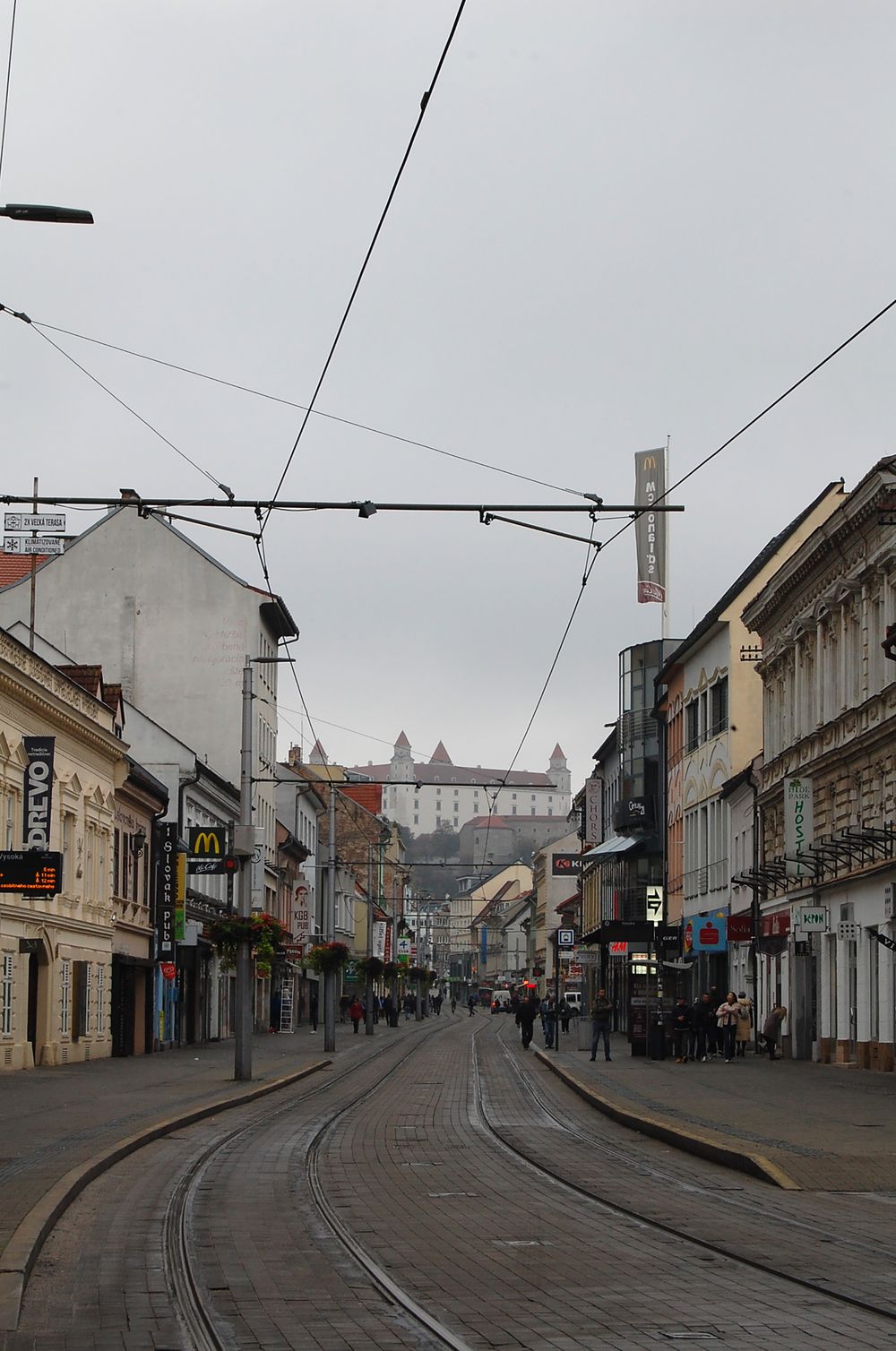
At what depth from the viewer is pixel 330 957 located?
188 ft

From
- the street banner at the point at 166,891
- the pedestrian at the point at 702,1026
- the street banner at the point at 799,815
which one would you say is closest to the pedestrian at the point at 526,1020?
the street banner at the point at 166,891

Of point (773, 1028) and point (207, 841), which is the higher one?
point (207, 841)

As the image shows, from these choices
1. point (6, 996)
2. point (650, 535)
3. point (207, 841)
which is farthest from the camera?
point (650, 535)

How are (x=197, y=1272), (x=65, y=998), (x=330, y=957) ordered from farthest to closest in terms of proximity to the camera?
(x=330, y=957) → (x=65, y=998) → (x=197, y=1272)

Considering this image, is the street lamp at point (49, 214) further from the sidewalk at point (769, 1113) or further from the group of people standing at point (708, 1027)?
the group of people standing at point (708, 1027)

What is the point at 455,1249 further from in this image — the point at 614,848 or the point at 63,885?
the point at 614,848

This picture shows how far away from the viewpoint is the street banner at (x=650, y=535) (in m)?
64.8

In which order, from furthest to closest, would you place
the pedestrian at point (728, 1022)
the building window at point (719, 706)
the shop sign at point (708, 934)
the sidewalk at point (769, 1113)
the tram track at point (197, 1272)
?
the building window at point (719, 706) < the shop sign at point (708, 934) < the pedestrian at point (728, 1022) < the sidewalk at point (769, 1113) < the tram track at point (197, 1272)

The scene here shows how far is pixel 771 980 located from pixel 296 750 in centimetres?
7192

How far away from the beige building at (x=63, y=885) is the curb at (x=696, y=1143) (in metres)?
11.5

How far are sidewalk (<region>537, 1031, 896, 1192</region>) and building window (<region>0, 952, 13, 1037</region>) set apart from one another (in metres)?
11.0

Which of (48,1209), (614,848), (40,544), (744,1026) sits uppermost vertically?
(40,544)

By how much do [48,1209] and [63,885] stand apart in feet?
92.9

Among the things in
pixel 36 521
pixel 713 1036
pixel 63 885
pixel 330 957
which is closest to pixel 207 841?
pixel 63 885
